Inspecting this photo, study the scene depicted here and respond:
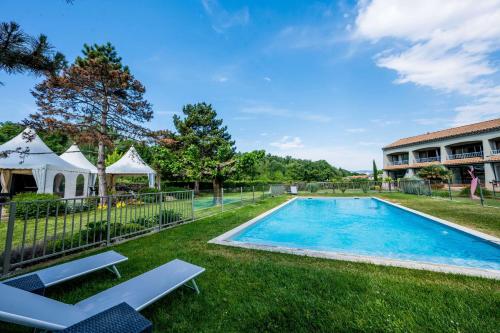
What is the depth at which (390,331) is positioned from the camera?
199 cm

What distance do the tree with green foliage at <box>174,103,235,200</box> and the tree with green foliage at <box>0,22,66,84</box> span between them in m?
13.6

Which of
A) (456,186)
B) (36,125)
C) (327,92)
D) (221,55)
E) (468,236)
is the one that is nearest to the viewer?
(468,236)

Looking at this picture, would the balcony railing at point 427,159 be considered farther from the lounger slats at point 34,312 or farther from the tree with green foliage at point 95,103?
the lounger slats at point 34,312

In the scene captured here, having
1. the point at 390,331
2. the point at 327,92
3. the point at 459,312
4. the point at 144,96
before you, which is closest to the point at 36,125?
the point at 144,96

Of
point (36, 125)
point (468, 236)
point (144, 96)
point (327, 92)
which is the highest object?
point (327, 92)

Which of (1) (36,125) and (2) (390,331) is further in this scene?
(1) (36,125)

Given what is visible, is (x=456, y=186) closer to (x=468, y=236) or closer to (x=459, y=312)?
(x=468, y=236)

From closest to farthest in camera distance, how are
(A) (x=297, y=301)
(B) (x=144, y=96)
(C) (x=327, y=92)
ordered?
(A) (x=297, y=301), (B) (x=144, y=96), (C) (x=327, y=92)

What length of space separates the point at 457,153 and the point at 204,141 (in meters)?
32.2

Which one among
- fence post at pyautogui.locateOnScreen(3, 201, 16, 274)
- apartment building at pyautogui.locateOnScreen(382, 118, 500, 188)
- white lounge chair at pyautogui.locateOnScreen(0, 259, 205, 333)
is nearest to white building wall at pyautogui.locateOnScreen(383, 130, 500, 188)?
apartment building at pyautogui.locateOnScreen(382, 118, 500, 188)

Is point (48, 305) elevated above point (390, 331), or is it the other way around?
point (48, 305)

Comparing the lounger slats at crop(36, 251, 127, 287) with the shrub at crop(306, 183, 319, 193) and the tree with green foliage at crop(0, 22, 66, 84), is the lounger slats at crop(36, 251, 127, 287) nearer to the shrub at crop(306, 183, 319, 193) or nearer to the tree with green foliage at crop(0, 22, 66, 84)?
the tree with green foliage at crop(0, 22, 66, 84)

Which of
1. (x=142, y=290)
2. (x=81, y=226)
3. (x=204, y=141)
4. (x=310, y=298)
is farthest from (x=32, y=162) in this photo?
(x=310, y=298)

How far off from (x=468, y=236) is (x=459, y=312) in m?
5.14
